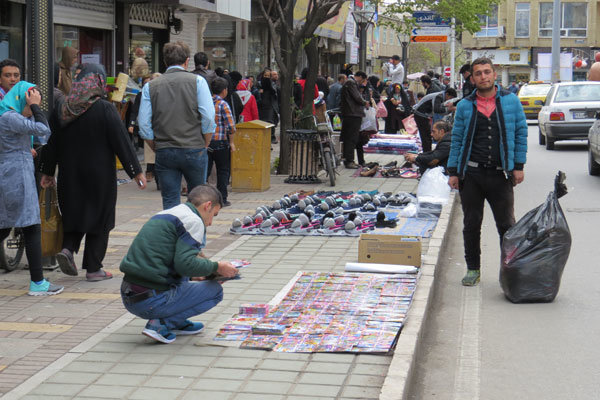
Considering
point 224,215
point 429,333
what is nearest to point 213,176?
point 224,215

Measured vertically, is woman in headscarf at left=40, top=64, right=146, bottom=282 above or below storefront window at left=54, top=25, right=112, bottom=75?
below

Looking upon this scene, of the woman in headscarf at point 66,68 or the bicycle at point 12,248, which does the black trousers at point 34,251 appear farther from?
the woman in headscarf at point 66,68

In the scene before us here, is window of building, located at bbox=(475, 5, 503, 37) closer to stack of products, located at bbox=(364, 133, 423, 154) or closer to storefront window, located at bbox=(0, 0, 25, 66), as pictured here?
stack of products, located at bbox=(364, 133, 423, 154)

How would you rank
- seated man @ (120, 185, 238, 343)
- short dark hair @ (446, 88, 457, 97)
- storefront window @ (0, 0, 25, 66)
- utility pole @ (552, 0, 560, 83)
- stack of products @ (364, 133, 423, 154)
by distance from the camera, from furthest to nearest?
1. utility pole @ (552, 0, 560, 83)
2. stack of products @ (364, 133, 423, 154)
3. short dark hair @ (446, 88, 457, 97)
4. storefront window @ (0, 0, 25, 66)
5. seated man @ (120, 185, 238, 343)

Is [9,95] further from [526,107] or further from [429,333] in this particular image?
[526,107]

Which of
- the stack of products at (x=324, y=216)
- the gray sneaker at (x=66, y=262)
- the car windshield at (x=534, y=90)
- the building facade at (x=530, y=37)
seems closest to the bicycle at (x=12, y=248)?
the gray sneaker at (x=66, y=262)

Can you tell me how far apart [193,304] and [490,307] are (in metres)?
2.73

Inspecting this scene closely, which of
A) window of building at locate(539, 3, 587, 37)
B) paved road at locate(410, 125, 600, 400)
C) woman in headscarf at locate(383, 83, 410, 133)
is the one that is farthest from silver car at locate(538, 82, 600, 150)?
window of building at locate(539, 3, 587, 37)

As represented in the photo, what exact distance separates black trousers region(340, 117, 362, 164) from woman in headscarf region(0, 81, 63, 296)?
1038cm

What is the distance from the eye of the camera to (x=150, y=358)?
555 centimetres

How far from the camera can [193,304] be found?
19.1ft

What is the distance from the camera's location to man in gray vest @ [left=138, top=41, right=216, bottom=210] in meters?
8.57

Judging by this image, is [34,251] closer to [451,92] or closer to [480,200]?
[480,200]

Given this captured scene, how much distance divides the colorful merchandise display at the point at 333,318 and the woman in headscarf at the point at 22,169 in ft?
6.25
